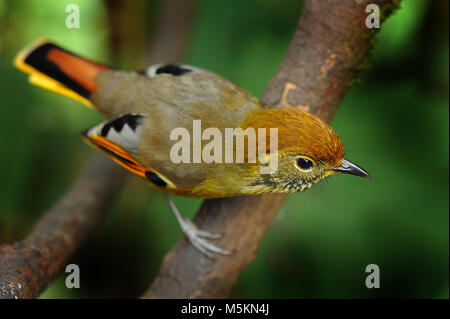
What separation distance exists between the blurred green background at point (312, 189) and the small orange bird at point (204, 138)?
0.87m

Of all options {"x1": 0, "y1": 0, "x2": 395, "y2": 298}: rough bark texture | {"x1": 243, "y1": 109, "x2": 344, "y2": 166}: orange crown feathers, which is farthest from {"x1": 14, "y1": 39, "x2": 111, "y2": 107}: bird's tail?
{"x1": 243, "y1": 109, "x2": 344, "y2": 166}: orange crown feathers

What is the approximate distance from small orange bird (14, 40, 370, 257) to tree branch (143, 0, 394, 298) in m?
0.08

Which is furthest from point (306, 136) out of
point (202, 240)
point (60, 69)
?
point (60, 69)

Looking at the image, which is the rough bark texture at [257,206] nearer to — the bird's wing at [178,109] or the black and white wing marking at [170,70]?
the bird's wing at [178,109]

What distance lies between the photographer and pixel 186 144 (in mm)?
2461

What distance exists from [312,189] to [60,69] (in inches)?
65.2

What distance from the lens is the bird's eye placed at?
2242 millimetres

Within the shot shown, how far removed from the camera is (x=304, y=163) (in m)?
2.26

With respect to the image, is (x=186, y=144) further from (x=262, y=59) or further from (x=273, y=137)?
(x=262, y=59)

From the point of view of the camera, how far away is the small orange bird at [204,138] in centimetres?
223

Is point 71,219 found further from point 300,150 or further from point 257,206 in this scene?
point 300,150

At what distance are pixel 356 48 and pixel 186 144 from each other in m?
0.94

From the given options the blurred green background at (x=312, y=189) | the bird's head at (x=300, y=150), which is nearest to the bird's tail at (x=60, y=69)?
the blurred green background at (x=312, y=189)

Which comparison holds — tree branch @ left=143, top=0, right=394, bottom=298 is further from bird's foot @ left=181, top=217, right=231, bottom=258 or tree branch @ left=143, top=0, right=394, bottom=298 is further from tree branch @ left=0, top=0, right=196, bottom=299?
tree branch @ left=0, top=0, right=196, bottom=299
